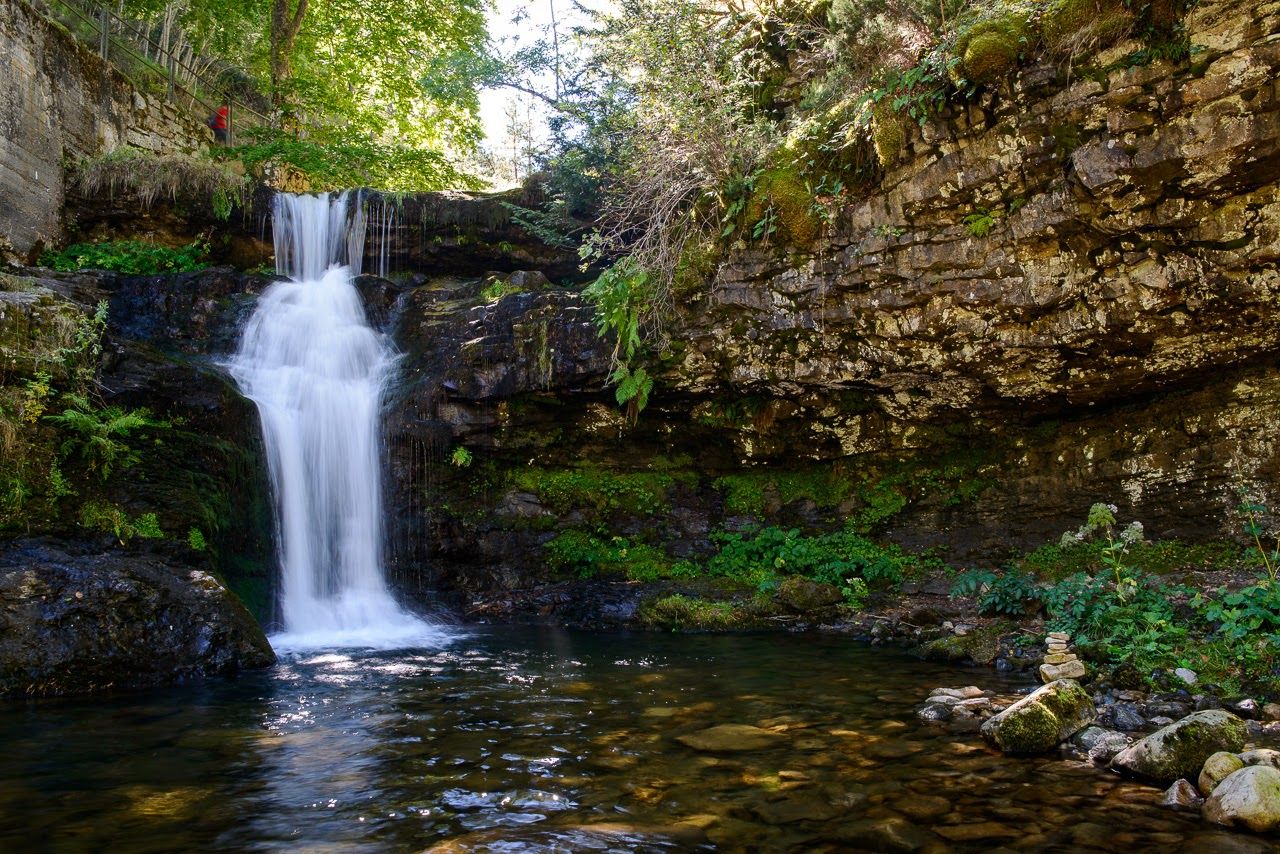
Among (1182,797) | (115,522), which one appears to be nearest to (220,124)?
(115,522)

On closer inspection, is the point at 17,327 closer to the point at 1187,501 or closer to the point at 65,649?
the point at 65,649

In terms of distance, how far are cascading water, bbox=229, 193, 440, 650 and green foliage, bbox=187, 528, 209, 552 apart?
139 centimetres

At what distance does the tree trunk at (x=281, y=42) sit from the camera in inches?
746

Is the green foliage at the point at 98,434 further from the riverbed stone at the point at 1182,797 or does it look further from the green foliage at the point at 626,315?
the riverbed stone at the point at 1182,797

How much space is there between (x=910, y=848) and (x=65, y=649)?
6968 millimetres

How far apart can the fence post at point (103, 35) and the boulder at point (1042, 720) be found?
18.5 metres

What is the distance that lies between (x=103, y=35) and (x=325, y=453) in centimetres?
1102

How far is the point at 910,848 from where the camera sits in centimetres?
349

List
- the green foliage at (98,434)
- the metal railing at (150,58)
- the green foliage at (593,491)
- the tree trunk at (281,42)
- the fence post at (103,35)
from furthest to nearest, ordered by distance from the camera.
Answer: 1. the tree trunk at (281,42)
2. the metal railing at (150,58)
3. the fence post at (103,35)
4. the green foliage at (593,491)
5. the green foliage at (98,434)

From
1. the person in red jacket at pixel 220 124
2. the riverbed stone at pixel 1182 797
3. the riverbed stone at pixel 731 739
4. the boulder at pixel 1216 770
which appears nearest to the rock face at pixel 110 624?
the riverbed stone at pixel 731 739

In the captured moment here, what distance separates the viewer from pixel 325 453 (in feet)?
35.9

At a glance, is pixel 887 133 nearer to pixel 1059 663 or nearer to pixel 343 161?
pixel 1059 663

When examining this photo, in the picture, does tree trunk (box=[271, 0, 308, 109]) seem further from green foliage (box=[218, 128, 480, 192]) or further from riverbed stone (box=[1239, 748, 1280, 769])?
riverbed stone (box=[1239, 748, 1280, 769])

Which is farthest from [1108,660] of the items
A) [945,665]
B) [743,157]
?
[743,157]
